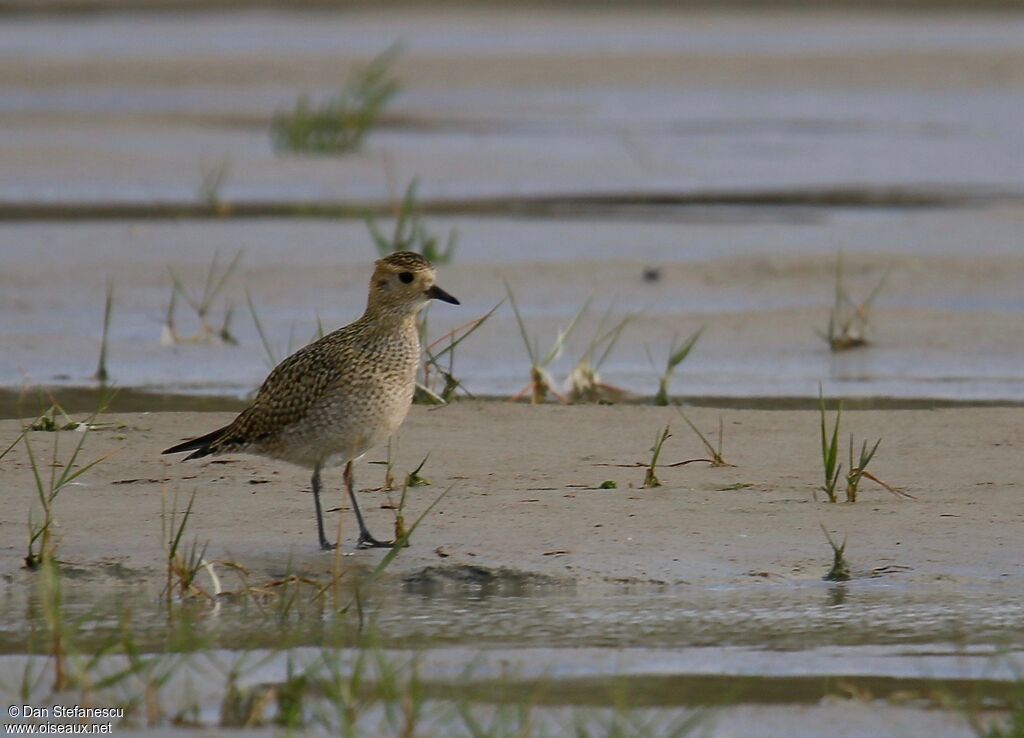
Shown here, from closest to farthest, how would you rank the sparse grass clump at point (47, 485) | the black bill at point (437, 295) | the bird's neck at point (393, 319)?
the sparse grass clump at point (47, 485), the bird's neck at point (393, 319), the black bill at point (437, 295)

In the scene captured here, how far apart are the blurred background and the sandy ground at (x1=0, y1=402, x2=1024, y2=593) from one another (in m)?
0.96

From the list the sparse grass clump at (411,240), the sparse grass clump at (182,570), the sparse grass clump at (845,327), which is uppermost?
the sparse grass clump at (411,240)

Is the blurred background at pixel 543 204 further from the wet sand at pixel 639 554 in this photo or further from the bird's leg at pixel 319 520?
the bird's leg at pixel 319 520

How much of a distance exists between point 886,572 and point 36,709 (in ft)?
8.18

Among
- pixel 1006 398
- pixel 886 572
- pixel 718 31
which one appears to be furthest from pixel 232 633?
pixel 718 31

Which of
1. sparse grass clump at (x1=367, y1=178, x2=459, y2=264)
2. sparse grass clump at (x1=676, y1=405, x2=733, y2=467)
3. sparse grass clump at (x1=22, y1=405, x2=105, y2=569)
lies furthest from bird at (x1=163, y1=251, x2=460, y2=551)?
sparse grass clump at (x1=367, y1=178, x2=459, y2=264)

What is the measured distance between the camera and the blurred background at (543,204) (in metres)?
9.52

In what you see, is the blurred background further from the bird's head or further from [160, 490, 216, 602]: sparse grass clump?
[160, 490, 216, 602]: sparse grass clump

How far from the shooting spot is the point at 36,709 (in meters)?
4.63

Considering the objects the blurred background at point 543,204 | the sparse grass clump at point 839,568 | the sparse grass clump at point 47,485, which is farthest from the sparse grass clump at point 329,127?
the sparse grass clump at point 839,568

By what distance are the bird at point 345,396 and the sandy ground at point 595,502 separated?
0.22 meters

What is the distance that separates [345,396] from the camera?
6117mm

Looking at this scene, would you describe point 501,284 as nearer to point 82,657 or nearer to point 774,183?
point 774,183

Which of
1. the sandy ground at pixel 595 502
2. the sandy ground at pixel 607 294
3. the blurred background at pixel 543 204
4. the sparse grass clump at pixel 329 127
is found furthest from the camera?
the sparse grass clump at pixel 329 127
